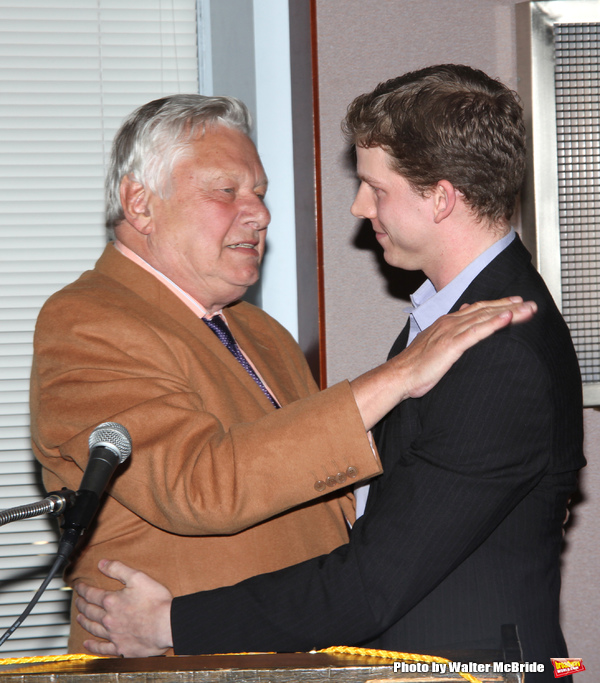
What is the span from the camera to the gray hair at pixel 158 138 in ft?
5.43

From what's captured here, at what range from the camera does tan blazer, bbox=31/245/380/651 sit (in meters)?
1.34

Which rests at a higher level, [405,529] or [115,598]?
[405,529]

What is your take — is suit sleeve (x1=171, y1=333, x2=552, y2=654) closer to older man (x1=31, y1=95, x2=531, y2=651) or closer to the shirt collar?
older man (x1=31, y1=95, x2=531, y2=651)

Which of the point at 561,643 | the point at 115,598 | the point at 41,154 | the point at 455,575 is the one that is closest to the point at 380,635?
the point at 455,575

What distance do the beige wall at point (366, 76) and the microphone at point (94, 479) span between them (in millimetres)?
1421

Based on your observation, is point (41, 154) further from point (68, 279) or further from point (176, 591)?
point (176, 591)

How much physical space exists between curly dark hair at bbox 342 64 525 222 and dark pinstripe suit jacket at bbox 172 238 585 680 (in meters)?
0.14

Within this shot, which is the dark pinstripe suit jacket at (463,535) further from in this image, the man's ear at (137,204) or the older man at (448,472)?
the man's ear at (137,204)

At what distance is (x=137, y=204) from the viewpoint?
1.67m

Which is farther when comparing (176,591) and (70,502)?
(176,591)

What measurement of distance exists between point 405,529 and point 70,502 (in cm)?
55

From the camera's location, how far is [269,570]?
1.52 metres

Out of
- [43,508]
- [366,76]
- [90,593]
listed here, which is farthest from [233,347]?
[366,76]

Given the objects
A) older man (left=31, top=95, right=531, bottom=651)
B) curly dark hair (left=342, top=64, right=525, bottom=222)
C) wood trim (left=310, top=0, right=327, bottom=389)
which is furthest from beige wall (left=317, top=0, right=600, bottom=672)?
curly dark hair (left=342, top=64, right=525, bottom=222)
